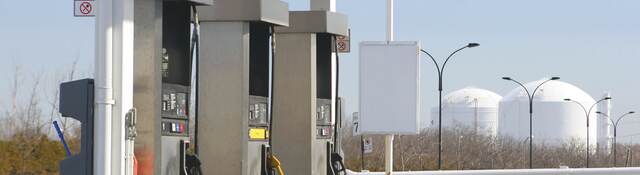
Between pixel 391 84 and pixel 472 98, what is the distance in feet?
273

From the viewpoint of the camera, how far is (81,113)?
324 inches

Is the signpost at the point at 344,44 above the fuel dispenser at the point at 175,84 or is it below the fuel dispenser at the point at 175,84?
above

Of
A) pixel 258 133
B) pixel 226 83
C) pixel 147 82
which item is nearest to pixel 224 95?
pixel 226 83

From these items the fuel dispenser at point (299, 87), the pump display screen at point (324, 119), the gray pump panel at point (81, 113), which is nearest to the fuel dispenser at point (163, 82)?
the gray pump panel at point (81, 113)

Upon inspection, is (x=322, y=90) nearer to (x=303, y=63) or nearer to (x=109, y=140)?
(x=303, y=63)

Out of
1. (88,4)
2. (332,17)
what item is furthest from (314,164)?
(88,4)

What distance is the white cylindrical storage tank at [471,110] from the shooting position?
90.5 metres

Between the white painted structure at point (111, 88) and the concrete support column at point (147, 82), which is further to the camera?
the concrete support column at point (147, 82)

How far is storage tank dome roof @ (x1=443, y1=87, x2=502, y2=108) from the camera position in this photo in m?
94.0

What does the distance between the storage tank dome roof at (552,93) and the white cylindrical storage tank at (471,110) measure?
2.12 metres

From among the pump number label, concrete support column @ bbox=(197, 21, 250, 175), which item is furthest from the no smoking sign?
the pump number label

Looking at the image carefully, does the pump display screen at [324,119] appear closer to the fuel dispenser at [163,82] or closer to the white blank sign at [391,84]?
the white blank sign at [391,84]

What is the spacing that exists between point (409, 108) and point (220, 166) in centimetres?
263

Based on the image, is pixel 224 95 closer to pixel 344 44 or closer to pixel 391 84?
pixel 391 84
